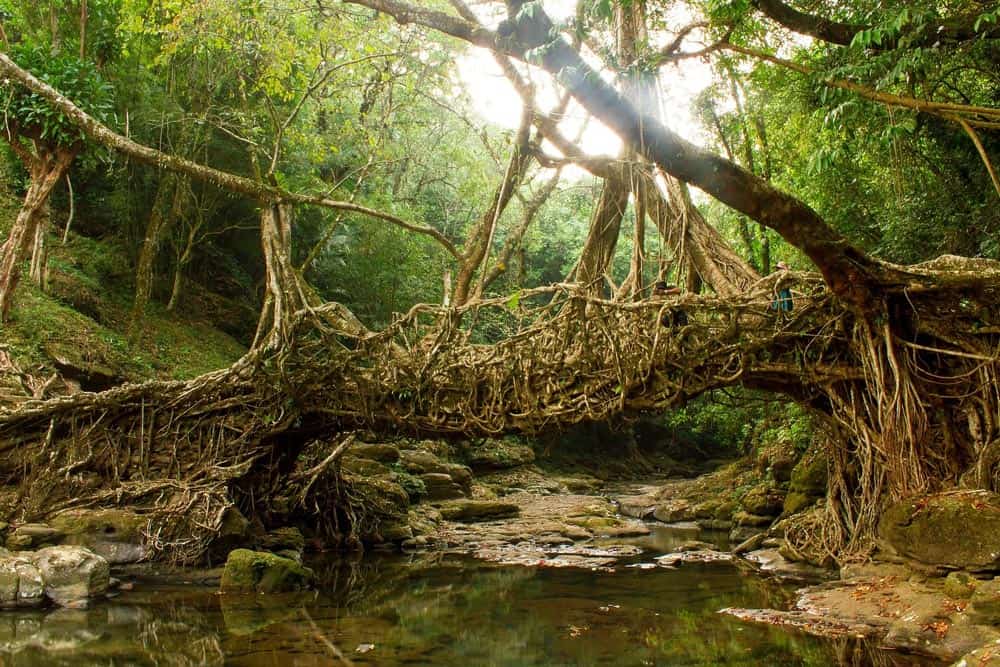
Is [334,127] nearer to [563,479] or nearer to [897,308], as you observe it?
[563,479]

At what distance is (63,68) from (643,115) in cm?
1012

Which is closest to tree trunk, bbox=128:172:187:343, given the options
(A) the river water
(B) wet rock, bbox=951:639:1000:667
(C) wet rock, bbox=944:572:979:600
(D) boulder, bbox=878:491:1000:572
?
(A) the river water

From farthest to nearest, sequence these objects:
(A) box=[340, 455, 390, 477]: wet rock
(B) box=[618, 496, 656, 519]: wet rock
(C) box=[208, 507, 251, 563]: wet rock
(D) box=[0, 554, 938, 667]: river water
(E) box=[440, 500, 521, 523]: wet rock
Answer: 1. (B) box=[618, 496, 656, 519]: wet rock
2. (E) box=[440, 500, 521, 523]: wet rock
3. (A) box=[340, 455, 390, 477]: wet rock
4. (C) box=[208, 507, 251, 563]: wet rock
5. (D) box=[0, 554, 938, 667]: river water

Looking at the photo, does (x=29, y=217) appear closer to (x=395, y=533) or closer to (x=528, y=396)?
(x=395, y=533)

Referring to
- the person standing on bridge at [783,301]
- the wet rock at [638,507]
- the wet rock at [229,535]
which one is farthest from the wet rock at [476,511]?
the person standing on bridge at [783,301]

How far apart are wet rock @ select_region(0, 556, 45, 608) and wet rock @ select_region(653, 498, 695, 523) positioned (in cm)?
1047

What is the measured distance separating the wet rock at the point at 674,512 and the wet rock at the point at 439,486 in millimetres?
4030

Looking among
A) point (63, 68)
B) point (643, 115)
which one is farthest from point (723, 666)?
point (63, 68)

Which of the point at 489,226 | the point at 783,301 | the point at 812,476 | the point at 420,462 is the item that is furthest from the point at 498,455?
the point at 783,301

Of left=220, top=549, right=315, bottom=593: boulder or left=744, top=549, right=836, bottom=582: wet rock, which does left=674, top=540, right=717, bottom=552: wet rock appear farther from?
left=220, top=549, right=315, bottom=593: boulder

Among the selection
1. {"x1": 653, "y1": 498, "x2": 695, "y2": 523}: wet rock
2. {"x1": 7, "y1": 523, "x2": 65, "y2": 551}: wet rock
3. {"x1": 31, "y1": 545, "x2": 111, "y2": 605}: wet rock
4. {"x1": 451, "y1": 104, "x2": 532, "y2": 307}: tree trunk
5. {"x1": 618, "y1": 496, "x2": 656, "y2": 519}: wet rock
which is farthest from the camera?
{"x1": 618, "y1": 496, "x2": 656, "y2": 519}: wet rock

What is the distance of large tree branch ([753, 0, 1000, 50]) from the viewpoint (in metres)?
6.60

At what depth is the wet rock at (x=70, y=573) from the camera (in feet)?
24.4

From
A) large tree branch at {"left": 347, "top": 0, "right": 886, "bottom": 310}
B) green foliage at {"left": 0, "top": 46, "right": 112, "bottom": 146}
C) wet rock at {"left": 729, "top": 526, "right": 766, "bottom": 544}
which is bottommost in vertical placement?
wet rock at {"left": 729, "top": 526, "right": 766, "bottom": 544}
